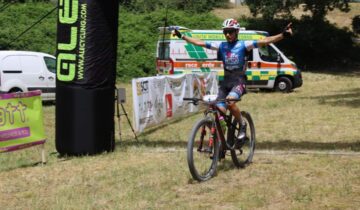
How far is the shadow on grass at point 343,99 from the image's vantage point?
17.5m

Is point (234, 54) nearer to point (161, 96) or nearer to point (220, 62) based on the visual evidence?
point (161, 96)

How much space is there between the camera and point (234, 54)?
7.52 m

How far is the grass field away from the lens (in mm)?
6195

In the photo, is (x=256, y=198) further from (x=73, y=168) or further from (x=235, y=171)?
(x=73, y=168)

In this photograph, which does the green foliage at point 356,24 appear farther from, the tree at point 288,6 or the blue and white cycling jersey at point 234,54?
the blue and white cycling jersey at point 234,54

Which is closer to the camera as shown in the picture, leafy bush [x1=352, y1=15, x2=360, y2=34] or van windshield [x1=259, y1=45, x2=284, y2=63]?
van windshield [x1=259, y1=45, x2=284, y2=63]

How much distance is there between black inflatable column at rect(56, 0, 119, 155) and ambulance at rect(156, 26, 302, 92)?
46.5ft

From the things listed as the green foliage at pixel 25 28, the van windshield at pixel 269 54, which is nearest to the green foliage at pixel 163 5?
the green foliage at pixel 25 28

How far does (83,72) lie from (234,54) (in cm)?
258

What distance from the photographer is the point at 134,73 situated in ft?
94.4

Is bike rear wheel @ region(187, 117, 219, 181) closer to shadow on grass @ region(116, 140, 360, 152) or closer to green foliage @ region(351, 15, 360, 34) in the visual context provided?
shadow on grass @ region(116, 140, 360, 152)

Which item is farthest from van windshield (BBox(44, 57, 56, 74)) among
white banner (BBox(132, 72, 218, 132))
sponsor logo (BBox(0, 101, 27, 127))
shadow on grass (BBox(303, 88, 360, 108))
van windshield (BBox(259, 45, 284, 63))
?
sponsor logo (BBox(0, 101, 27, 127))

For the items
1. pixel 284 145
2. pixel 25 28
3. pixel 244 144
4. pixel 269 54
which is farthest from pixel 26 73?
pixel 244 144

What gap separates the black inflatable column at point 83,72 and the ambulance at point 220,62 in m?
14.2
